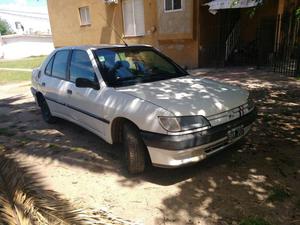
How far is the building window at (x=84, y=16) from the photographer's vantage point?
19.0 meters

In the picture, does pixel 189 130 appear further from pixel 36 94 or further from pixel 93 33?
pixel 93 33

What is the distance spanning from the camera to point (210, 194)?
3457 millimetres

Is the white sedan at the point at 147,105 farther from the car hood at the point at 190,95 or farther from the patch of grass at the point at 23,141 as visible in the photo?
the patch of grass at the point at 23,141

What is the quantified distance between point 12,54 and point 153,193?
3719 cm

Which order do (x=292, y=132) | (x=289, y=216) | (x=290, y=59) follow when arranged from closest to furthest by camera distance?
(x=289, y=216) → (x=292, y=132) → (x=290, y=59)

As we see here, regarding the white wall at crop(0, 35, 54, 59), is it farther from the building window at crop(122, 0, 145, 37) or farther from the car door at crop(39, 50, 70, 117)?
the car door at crop(39, 50, 70, 117)

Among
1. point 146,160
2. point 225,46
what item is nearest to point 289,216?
point 146,160

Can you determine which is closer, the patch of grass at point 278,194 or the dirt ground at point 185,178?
the dirt ground at point 185,178

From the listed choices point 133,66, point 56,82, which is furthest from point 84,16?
point 133,66

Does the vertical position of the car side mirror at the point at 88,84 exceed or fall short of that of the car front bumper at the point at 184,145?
it exceeds it

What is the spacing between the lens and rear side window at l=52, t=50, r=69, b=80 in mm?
5390

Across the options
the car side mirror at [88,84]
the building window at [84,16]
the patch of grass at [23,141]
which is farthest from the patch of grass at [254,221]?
the building window at [84,16]

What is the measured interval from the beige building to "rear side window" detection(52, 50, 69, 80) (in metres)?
7.97

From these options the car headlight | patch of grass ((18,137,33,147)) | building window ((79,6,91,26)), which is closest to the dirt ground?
patch of grass ((18,137,33,147))
